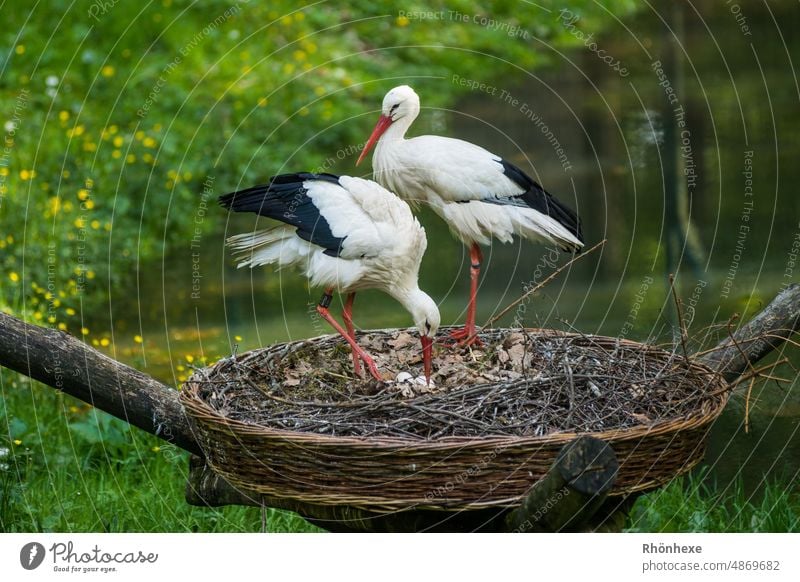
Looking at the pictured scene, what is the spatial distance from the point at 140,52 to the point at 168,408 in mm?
5475

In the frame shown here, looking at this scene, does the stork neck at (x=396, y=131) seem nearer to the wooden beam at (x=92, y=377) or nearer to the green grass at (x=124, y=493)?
the wooden beam at (x=92, y=377)

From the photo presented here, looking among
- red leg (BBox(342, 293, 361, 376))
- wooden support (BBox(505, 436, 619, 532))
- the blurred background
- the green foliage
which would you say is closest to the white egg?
red leg (BBox(342, 293, 361, 376))

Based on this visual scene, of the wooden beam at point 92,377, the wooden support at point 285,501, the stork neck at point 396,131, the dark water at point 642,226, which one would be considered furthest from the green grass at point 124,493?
the stork neck at point 396,131

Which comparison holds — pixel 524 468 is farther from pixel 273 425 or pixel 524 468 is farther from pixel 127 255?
pixel 127 255

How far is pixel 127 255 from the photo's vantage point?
646cm

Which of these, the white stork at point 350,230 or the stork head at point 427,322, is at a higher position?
the white stork at point 350,230

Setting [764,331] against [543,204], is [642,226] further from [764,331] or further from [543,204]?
[764,331]

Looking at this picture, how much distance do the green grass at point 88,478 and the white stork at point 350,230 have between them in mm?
993

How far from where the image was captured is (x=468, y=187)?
12.5 ft

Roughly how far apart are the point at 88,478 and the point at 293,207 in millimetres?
1546

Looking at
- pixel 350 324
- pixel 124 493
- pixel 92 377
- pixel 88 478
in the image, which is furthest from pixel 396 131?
pixel 88 478

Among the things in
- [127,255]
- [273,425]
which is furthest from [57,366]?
[127,255]

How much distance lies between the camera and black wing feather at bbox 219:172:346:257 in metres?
3.36

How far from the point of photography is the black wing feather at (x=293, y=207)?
3359mm
